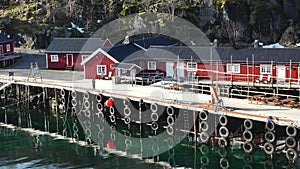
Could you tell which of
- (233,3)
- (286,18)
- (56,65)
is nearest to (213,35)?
(233,3)

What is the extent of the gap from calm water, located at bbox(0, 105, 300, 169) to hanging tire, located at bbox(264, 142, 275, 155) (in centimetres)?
64

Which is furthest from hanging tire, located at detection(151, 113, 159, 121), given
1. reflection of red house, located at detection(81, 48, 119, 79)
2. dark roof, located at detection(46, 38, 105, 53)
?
dark roof, located at detection(46, 38, 105, 53)

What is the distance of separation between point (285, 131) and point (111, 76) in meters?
22.0

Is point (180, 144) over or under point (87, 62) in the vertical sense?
under

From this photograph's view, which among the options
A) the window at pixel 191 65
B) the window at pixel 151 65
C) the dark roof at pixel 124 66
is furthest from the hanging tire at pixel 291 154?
the dark roof at pixel 124 66

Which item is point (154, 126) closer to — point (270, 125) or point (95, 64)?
point (270, 125)

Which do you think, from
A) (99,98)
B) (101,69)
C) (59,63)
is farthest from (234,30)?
(99,98)

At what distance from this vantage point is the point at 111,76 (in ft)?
173

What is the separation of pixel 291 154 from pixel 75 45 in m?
33.8

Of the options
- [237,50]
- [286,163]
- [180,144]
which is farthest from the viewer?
[237,50]

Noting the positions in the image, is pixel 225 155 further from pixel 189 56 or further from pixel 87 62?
pixel 87 62

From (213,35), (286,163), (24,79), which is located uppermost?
(213,35)

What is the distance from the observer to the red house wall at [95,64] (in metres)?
52.8

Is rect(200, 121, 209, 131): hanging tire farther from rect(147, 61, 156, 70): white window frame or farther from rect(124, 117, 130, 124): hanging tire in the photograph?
rect(147, 61, 156, 70): white window frame
